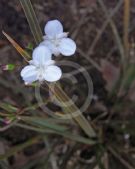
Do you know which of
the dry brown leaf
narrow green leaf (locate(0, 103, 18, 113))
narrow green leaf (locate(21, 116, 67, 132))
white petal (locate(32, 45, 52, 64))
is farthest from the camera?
the dry brown leaf

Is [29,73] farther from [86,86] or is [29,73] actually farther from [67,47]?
[86,86]

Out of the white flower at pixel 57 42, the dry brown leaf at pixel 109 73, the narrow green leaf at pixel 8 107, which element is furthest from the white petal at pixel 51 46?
the dry brown leaf at pixel 109 73

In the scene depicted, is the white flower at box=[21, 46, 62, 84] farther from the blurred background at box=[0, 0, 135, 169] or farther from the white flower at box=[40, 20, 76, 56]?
the blurred background at box=[0, 0, 135, 169]

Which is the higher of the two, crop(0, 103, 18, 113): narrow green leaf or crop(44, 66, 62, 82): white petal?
crop(0, 103, 18, 113): narrow green leaf

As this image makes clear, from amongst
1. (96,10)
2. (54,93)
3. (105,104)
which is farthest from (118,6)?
(54,93)

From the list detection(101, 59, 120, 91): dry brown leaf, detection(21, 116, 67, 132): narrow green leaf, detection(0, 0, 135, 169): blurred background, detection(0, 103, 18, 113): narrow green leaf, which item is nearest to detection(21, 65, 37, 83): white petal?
detection(0, 103, 18, 113): narrow green leaf

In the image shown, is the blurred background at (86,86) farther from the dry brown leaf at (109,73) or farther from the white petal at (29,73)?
the white petal at (29,73)

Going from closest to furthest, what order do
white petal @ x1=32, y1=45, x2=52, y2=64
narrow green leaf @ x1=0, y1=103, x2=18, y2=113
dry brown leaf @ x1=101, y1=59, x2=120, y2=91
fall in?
1. white petal @ x1=32, y1=45, x2=52, y2=64
2. narrow green leaf @ x1=0, y1=103, x2=18, y2=113
3. dry brown leaf @ x1=101, y1=59, x2=120, y2=91
